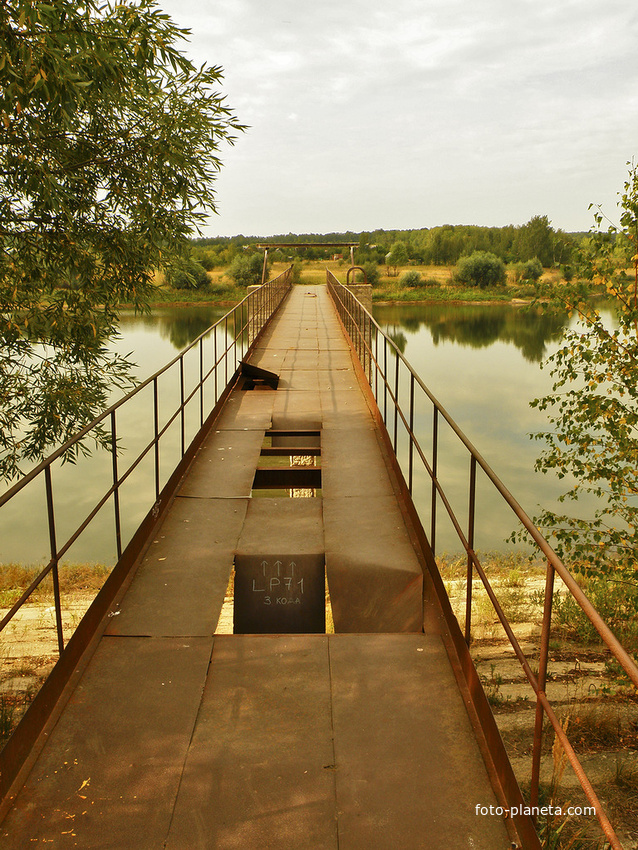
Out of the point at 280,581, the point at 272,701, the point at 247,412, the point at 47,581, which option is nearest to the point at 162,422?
the point at 47,581

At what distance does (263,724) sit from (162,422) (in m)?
30.2

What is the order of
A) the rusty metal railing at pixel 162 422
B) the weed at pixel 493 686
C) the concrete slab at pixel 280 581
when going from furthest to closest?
the weed at pixel 493 686 → the concrete slab at pixel 280 581 → the rusty metal railing at pixel 162 422

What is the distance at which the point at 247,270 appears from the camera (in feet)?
232

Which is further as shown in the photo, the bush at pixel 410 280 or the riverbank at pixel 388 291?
the bush at pixel 410 280

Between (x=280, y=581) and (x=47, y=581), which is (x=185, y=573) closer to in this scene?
(x=280, y=581)

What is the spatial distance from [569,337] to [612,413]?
1032 millimetres

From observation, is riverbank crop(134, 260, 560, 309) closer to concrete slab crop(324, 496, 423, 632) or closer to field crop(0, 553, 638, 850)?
field crop(0, 553, 638, 850)

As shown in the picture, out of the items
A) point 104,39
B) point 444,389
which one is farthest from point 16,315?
point 444,389

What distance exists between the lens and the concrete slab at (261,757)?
2.30 m

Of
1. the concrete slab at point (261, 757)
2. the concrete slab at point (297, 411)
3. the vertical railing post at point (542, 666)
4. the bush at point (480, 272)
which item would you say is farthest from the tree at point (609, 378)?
the bush at point (480, 272)

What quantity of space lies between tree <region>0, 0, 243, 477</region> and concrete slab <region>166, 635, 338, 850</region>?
490 centimetres

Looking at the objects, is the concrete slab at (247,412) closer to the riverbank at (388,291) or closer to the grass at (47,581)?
the grass at (47,581)

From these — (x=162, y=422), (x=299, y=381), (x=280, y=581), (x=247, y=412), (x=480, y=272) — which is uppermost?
(x=480, y=272)

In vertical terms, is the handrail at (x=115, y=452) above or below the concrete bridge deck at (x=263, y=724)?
above
